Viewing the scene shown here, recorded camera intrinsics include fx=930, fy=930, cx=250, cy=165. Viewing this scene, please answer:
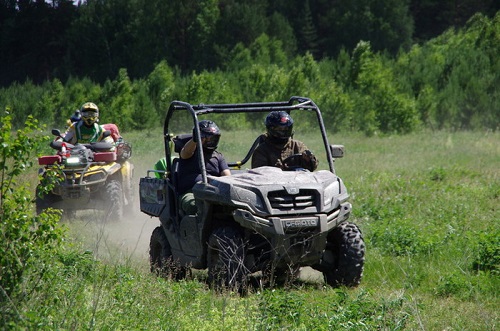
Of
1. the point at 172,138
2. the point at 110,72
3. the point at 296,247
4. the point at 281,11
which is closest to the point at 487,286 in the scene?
the point at 296,247

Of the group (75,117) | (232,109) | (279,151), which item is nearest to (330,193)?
(232,109)

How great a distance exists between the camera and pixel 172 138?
999 centimetres

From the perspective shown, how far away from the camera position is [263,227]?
326 inches

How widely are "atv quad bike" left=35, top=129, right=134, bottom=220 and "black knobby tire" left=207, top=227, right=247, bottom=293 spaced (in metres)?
5.72

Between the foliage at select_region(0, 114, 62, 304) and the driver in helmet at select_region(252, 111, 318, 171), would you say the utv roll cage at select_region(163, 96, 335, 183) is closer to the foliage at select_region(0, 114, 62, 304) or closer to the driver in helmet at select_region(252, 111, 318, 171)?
the driver in helmet at select_region(252, 111, 318, 171)

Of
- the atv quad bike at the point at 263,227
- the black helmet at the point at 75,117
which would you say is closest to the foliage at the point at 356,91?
the black helmet at the point at 75,117

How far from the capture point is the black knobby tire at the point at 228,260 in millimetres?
8320

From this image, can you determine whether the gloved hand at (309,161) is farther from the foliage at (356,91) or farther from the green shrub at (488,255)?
the foliage at (356,91)

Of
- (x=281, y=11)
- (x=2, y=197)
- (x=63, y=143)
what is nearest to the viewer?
(x=2, y=197)

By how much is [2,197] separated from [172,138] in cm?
361

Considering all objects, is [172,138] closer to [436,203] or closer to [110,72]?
[436,203]

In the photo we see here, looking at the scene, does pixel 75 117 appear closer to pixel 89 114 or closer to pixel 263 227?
pixel 89 114

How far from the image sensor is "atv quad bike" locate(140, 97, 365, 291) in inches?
329

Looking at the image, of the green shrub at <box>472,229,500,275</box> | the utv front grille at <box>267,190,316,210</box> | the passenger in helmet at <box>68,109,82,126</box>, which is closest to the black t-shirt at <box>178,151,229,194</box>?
the utv front grille at <box>267,190,316,210</box>
